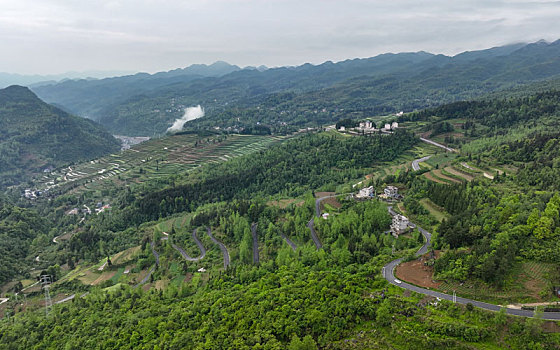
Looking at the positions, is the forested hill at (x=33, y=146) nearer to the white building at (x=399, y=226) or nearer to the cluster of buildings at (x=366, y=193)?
the cluster of buildings at (x=366, y=193)

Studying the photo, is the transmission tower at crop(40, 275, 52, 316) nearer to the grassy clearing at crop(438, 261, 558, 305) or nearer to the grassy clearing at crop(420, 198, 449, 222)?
the grassy clearing at crop(438, 261, 558, 305)

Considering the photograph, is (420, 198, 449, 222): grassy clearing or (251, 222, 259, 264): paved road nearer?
(420, 198, 449, 222): grassy clearing

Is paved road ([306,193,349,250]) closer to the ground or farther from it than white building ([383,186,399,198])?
closer to the ground

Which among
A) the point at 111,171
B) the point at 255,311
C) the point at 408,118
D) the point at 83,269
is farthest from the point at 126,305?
the point at 408,118

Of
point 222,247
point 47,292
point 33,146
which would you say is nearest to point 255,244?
point 222,247

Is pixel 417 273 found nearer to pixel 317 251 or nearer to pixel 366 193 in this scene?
pixel 317 251

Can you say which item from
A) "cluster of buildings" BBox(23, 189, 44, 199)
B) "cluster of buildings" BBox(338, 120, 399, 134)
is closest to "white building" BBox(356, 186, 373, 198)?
"cluster of buildings" BBox(338, 120, 399, 134)

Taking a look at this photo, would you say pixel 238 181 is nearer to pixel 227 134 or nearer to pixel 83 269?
pixel 83 269
